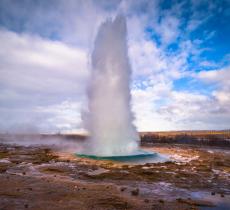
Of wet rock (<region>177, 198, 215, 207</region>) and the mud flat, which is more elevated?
the mud flat

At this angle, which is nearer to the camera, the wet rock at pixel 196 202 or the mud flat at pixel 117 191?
the mud flat at pixel 117 191

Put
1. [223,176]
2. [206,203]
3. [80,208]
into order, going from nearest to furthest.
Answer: [80,208] → [206,203] → [223,176]

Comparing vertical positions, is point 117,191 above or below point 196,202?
above

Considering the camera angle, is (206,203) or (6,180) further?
(6,180)

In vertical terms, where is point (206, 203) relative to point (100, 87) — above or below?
below

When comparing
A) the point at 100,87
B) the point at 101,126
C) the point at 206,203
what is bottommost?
the point at 206,203

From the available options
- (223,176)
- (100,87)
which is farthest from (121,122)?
(223,176)

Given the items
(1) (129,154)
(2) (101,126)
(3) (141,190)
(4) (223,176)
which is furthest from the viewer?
(2) (101,126)

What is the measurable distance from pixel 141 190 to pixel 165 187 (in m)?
2.59

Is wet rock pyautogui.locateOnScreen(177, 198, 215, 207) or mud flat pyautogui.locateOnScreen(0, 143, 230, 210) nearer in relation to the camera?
mud flat pyautogui.locateOnScreen(0, 143, 230, 210)

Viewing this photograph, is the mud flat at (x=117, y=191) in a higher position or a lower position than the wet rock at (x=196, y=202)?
higher

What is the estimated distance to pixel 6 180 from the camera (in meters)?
19.6

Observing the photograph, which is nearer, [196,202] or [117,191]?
[196,202]

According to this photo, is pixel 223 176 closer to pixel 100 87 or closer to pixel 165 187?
pixel 165 187
